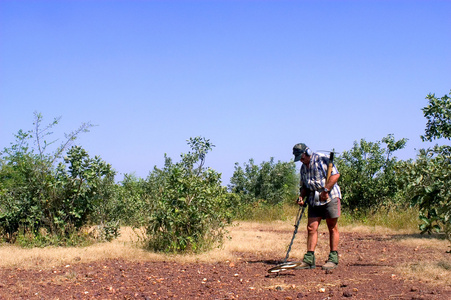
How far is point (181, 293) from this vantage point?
17.7 ft

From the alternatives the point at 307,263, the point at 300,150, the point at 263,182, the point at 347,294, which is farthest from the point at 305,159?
the point at 263,182

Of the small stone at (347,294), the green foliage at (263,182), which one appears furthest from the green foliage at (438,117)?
the green foliage at (263,182)

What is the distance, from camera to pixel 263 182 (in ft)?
61.4

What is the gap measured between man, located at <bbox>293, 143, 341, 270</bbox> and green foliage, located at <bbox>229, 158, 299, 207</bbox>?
38.2 feet

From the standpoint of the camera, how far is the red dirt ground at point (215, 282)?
5102 mm

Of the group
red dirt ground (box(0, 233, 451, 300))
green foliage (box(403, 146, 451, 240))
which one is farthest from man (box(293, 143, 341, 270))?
green foliage (box(403, 146, 451, 240))

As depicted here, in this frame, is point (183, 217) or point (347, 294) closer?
point (347, 294)

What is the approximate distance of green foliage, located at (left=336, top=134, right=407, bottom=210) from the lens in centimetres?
1424

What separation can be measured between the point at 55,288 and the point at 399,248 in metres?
5.90

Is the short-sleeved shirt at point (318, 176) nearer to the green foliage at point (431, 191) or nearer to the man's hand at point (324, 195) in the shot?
the man's hand at point (324, 195)

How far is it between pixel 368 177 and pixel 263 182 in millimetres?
5013

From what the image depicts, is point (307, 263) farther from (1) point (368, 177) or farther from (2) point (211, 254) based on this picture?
(1) point (368, 177)

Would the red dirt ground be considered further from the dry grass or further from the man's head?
the man's head

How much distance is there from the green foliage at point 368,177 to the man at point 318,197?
26.8ft
